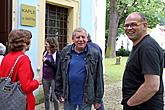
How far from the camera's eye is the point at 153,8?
113ft

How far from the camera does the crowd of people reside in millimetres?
3379

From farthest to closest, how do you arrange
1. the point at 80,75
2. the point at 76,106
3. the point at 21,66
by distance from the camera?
the point at 76,106
the point at 80,75
the point at 21,66

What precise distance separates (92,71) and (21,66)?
1238mm

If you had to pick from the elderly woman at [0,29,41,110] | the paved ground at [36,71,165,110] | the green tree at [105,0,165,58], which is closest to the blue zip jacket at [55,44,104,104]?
the elderly woman at [0,29,41,110]

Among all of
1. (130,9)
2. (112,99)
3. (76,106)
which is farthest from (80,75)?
(130,9)

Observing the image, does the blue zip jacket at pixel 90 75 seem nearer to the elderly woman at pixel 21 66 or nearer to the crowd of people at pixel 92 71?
the crowd of people at pixel 92 71

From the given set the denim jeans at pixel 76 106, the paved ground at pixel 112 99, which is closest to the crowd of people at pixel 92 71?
the denim jeans at pixel 76 106

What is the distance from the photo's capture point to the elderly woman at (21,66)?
4008 millimetres

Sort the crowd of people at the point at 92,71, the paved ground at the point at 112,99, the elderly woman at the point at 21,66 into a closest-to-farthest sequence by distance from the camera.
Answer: the crowd of people at the point at 92,71 < the elderly woman at the point at 21,66 < the paved ground at the point at 112,99

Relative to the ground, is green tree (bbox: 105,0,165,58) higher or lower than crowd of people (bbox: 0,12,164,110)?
higher

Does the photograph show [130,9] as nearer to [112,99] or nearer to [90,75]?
[112,99]

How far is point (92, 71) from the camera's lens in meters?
4.97

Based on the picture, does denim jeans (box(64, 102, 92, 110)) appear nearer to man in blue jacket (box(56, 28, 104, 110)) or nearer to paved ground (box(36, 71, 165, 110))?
man in blue jacket (box(56, 28, 104, 110))

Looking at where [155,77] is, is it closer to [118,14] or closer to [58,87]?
[58,87]
